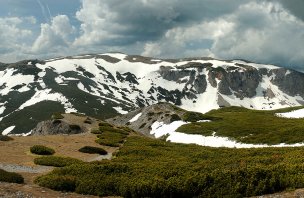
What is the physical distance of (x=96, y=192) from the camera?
25062 millimetres

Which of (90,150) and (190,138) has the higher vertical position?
(90,150)

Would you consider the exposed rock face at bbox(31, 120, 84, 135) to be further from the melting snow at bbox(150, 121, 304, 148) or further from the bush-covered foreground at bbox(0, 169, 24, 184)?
the bush-covered foreground at bbox(0, 169, 24, 184)

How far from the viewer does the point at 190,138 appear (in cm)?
9419

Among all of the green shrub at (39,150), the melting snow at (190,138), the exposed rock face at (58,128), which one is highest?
the exposed rock face at (58,128)

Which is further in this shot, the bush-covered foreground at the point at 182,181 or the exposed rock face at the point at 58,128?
the exposed rock face at the point at 58,128

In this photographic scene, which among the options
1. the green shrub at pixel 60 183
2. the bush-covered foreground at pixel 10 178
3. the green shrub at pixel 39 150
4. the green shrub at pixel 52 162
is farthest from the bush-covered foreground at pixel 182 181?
the green shrub at pixel 39 150

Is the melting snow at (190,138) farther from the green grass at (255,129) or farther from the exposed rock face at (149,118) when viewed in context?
the exposed rock face at (149,118)

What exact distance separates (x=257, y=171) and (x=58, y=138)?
47.4 m

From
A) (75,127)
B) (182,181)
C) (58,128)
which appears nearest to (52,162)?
(182,181)

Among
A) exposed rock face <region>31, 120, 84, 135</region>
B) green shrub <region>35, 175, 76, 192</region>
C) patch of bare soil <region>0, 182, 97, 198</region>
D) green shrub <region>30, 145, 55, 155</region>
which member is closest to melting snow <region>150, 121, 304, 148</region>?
exposed rock face <region>31, 120, 84, 135</region>

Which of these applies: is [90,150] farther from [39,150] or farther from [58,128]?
[58,128]

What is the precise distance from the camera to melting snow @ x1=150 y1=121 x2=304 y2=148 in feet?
264

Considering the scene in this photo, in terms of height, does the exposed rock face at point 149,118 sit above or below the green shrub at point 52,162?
above

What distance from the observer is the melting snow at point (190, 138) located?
264 ft
